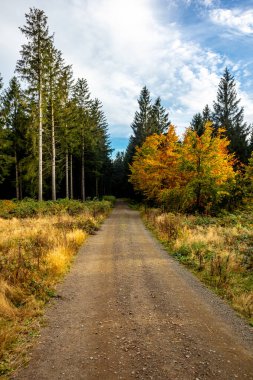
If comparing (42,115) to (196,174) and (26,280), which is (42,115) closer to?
(196,174)

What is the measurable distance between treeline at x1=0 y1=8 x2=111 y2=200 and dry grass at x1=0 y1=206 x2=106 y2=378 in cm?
1306

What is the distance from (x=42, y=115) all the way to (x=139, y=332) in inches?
935

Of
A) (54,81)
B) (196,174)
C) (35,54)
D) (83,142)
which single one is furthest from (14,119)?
(196,174)

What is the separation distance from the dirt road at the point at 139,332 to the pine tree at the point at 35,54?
18188mm

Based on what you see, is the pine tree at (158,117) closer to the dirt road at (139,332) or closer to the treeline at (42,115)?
the treeline at (42,115)

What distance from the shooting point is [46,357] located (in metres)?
4.64

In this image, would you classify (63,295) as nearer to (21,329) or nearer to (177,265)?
(21,329)

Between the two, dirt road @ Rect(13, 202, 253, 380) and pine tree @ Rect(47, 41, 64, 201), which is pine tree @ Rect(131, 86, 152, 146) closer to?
pine tree @ Rect(47, 41, 64, 201)

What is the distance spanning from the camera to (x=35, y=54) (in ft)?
78.3

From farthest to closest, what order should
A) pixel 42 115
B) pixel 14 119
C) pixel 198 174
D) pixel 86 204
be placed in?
pixel 14 119 < pixel 86 204 < pixel 42 115 < pixel 198 174

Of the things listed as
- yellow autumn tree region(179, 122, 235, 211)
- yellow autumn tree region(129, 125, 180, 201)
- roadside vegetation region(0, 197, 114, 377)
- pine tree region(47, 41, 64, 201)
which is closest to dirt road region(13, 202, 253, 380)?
roadside vegetation region(0, 197, 114, 377)

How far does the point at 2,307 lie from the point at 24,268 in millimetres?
2218

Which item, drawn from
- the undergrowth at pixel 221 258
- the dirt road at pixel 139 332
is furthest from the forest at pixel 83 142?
the dirt road at pixel 139 332

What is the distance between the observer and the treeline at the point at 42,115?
23703mm
